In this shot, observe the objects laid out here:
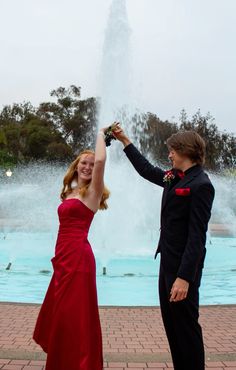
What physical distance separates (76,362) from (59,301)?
0.39 m

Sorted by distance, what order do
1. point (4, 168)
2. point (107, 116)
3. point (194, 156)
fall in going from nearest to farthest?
point (194, 156) < point (107, 116) < point (4, 168)

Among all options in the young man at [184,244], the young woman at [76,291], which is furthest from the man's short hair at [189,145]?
the young woman at [76,291]

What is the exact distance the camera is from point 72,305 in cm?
320

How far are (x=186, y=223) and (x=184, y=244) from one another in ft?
0.42

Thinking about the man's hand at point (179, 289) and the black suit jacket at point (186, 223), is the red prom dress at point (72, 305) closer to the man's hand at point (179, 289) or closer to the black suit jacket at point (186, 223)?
the black suit jacket at point (186, 223)

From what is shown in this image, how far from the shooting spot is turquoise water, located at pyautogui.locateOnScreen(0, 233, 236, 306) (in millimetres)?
7605

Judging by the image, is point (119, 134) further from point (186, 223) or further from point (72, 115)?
point (72, 115)

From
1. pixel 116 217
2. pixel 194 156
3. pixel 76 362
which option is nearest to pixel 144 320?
pixel 76 362

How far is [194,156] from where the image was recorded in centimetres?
310

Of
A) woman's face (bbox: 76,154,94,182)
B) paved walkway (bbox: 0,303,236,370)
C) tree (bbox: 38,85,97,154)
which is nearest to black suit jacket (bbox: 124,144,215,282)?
woman's face (bbox: 76,154,94,182)

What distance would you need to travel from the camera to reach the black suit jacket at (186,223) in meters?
2.87

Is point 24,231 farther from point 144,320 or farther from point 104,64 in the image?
point 144,320

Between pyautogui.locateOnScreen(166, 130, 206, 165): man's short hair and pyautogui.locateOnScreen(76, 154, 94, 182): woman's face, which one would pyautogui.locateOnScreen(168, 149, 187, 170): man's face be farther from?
pyautogui.locateOnScreen(76, 154, 94, 182): woman's face

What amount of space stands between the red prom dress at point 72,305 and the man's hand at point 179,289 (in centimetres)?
67
